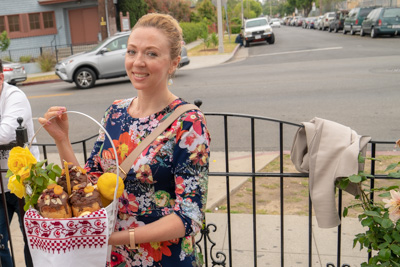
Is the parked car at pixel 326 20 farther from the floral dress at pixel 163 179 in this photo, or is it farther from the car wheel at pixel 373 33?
the floral dress at pixel 163 179

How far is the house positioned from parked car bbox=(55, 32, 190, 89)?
16.3m

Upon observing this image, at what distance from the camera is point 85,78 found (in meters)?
14.8

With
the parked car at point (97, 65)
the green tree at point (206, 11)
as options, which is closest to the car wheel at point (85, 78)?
the parked car at point (97, 65)

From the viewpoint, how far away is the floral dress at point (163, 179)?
174 cm

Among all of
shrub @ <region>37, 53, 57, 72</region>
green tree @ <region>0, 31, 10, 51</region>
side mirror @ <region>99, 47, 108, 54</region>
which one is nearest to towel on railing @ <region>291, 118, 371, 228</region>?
side mirror @ <region>99, 47, 108, 54</region>

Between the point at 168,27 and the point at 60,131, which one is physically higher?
the point at 168,27

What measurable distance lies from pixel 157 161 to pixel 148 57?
1.43 feet

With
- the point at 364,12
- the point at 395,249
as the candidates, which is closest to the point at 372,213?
the point at 395,249

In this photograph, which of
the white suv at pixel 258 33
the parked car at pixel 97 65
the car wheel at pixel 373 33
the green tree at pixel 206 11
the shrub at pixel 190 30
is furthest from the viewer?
the green tree at pixel 206 11

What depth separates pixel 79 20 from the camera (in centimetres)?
3238

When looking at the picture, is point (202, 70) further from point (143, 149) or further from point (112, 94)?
point (143, 149)

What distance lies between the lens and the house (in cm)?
3103

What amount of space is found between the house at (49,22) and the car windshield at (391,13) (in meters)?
17.6

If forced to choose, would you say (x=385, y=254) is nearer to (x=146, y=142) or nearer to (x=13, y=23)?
(x=146, y=142)
